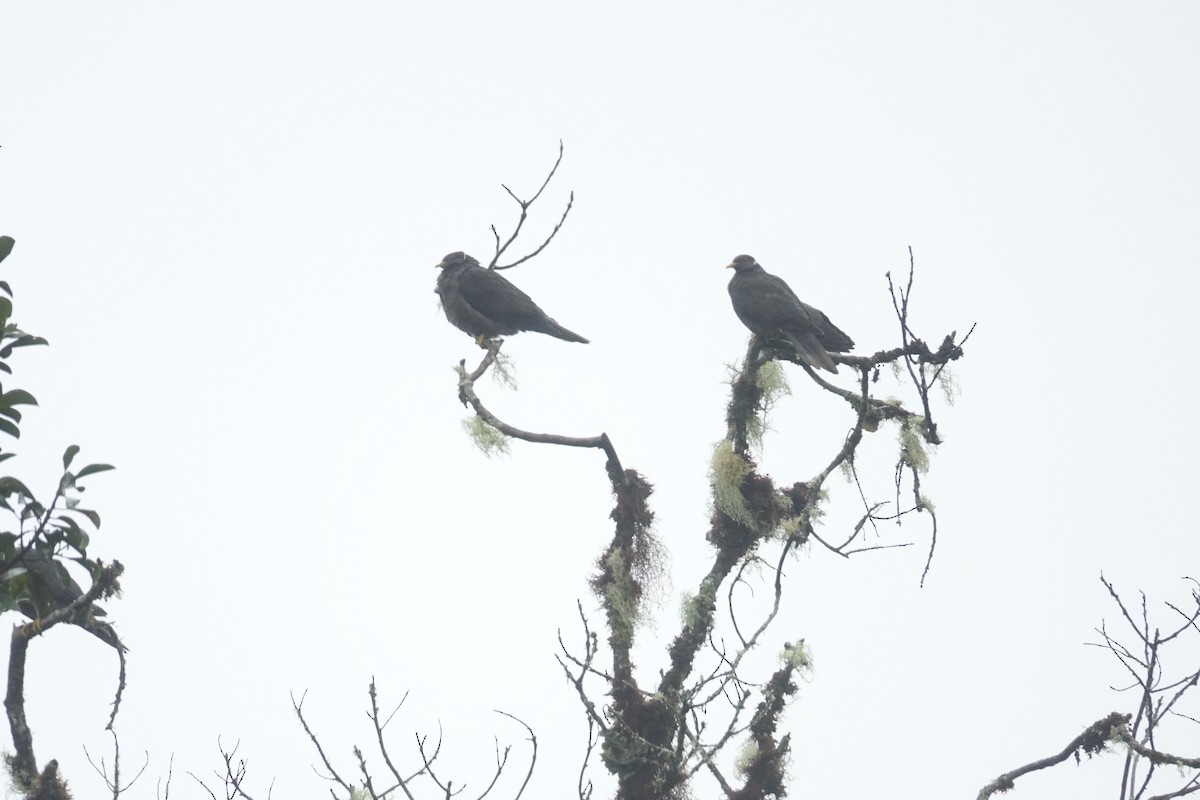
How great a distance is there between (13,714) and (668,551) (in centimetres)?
251

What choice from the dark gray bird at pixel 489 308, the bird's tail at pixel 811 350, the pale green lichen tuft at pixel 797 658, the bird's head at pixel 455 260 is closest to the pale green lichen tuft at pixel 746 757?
the pale green lichen tuft at pixel 797 658

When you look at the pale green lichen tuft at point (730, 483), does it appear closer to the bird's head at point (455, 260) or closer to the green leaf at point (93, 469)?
the green leaf at point (93, 469)

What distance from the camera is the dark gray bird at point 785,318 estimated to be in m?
6.62

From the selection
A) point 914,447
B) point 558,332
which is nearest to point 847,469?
point 914,447

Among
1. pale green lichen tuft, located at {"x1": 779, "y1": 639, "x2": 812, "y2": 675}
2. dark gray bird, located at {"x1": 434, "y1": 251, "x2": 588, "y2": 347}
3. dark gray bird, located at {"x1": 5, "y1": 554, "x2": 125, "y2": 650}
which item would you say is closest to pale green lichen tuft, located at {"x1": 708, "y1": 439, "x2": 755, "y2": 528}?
pale green lichen tuft, located at {"x1": 779, "y1": 639, "x2": 812, "y2": 675}

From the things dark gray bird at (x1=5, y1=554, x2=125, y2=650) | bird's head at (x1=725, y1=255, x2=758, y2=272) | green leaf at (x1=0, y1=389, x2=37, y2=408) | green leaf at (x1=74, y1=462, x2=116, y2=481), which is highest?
bird's head at (x1=725, y1=255, x2=758, y2=272)

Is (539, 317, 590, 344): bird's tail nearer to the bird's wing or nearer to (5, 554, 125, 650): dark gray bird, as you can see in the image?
the bird's wing

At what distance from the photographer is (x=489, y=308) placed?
8578 millimetres

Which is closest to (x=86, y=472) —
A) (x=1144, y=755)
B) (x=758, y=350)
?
(x=758, y=350)

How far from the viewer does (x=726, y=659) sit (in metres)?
4.60

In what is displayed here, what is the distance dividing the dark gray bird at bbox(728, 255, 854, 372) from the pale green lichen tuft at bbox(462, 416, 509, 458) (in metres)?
1.59

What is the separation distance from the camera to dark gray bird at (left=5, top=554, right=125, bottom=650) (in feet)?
12.8

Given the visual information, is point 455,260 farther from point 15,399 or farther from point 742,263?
point 15,399

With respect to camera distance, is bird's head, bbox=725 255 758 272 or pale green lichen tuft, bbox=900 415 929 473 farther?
bird's head, bbox=725 255 758 272
